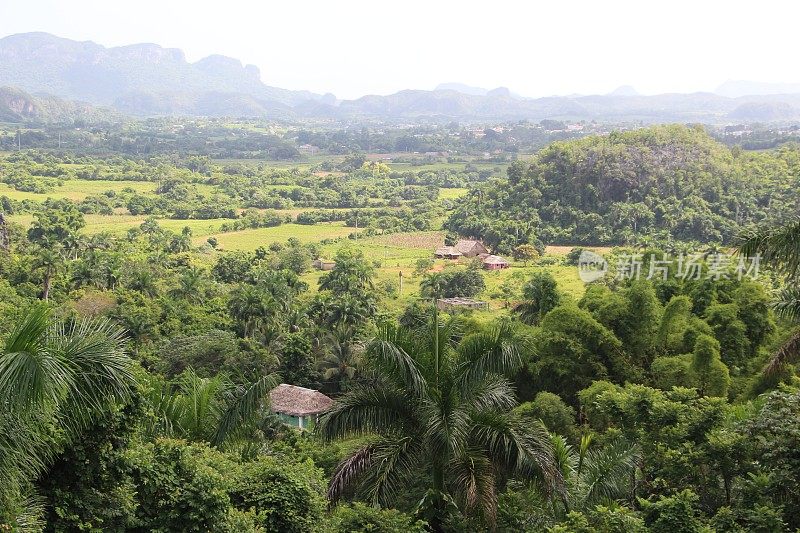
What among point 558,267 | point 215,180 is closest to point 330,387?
point 558,267

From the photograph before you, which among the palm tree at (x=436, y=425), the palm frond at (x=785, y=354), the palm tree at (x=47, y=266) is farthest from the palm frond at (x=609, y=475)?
the palm tree at (x=47, y=266)

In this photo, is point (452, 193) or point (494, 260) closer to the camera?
point (494, 260)

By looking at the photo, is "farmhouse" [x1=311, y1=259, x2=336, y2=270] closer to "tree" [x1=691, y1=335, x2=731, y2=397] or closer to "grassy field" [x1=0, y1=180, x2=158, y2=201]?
"grassy field" [x1=0, y1=180, x2=158, y2=201]

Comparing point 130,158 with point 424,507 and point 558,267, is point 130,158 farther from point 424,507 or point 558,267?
point 424,507

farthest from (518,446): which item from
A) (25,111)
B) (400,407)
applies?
(25,111)

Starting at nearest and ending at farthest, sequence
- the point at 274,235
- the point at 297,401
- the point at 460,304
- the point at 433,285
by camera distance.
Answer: the point at 297,401 < the point at 460,304 < the point at 433,285 < the point at 274,235

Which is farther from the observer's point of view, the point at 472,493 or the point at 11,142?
the point at 11,142

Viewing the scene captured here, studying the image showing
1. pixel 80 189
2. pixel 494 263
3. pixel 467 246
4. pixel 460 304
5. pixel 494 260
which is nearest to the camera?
pixel 460 304

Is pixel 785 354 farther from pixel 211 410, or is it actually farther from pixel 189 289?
pixel 189 289
